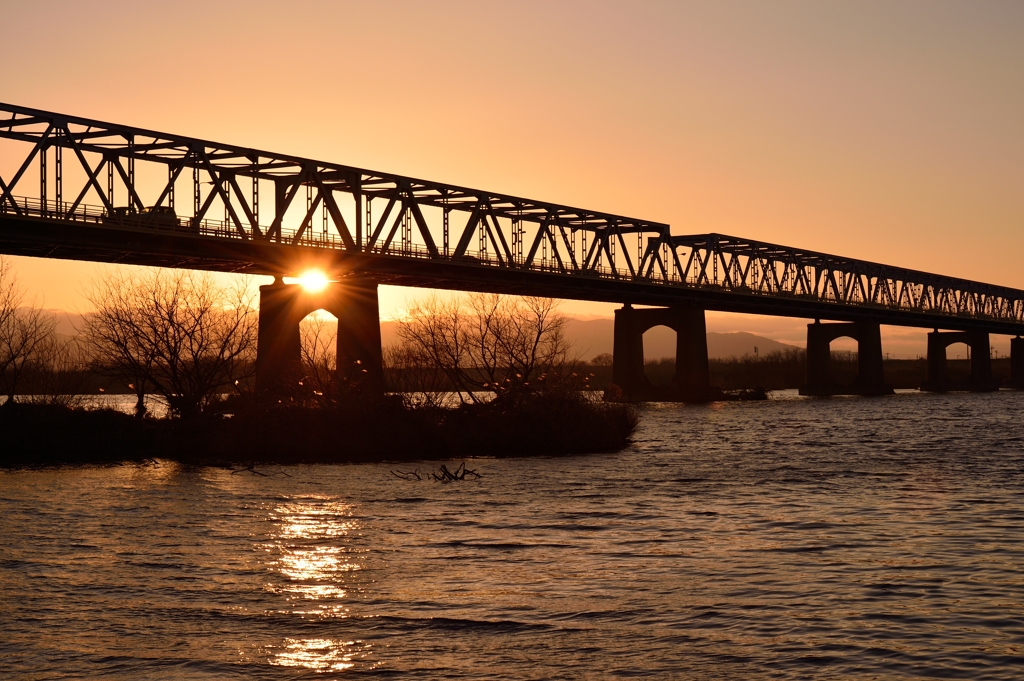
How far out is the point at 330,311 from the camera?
269 feet

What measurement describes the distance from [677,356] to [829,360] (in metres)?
37.8

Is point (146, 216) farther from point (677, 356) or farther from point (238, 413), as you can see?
point (677, 356)

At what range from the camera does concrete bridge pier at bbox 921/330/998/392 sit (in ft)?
572

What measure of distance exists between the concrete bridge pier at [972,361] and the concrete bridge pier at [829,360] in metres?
24.5

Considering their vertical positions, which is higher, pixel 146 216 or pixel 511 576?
pixel 146 216

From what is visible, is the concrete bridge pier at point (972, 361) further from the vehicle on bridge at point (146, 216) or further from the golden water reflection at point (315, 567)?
the golden water reflection at point (315, 567)

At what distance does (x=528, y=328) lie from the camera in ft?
200

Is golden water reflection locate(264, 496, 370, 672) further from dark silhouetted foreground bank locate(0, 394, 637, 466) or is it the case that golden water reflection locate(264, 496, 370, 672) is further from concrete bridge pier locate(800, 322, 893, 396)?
concrete bridge pier locate(800, 322, 893, 396)

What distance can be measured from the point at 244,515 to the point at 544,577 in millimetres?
11752

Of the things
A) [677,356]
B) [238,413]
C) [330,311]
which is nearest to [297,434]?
[238,413]

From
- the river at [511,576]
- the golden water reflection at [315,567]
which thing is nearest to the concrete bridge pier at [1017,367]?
the river at [511,576]

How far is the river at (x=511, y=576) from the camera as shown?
49.4ft

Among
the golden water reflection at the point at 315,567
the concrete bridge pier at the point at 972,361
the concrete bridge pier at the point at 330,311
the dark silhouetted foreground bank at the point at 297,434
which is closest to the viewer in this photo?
the golden water reflection at the point at 315,567

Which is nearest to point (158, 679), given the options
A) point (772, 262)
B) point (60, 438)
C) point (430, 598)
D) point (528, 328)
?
point (430, 598)
